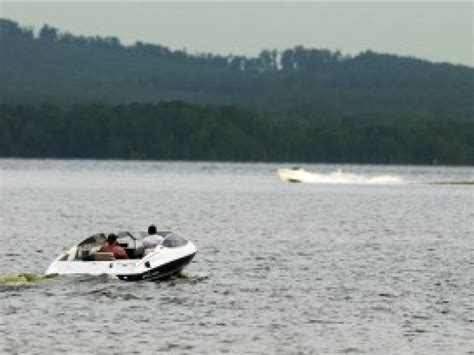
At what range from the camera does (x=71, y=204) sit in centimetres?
13150

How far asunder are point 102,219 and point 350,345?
64375 millimetres

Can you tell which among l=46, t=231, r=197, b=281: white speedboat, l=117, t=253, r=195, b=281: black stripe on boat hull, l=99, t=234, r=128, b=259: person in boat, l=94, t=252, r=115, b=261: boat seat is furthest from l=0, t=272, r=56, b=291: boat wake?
l=117, t=253, r=195, b=281: black stripe on boat hull

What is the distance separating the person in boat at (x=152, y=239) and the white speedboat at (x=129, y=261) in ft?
0.58

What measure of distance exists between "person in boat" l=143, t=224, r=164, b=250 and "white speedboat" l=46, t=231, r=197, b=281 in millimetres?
175

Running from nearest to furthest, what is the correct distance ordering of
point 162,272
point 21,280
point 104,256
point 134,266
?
point 104,256 → point 21,280 → point 134,266 → point 162,272

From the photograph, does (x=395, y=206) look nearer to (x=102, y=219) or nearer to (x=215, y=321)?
(x=102, y=219)

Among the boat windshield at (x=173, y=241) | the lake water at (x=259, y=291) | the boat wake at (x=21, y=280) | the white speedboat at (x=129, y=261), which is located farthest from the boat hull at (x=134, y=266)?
the boat wake at (x=21, y=280)

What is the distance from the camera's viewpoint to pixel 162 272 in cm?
5588

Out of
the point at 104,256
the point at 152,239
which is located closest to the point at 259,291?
the point at 152,239

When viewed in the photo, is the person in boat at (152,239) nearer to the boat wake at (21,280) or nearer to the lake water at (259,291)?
the lake water at (259,291)

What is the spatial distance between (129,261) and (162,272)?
5.85 ft


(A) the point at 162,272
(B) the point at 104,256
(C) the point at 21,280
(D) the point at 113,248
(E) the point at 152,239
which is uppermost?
(E) the point at 152,239

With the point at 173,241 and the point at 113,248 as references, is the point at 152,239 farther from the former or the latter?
the point at 113,248

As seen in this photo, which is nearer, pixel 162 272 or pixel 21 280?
pixel 21 280
